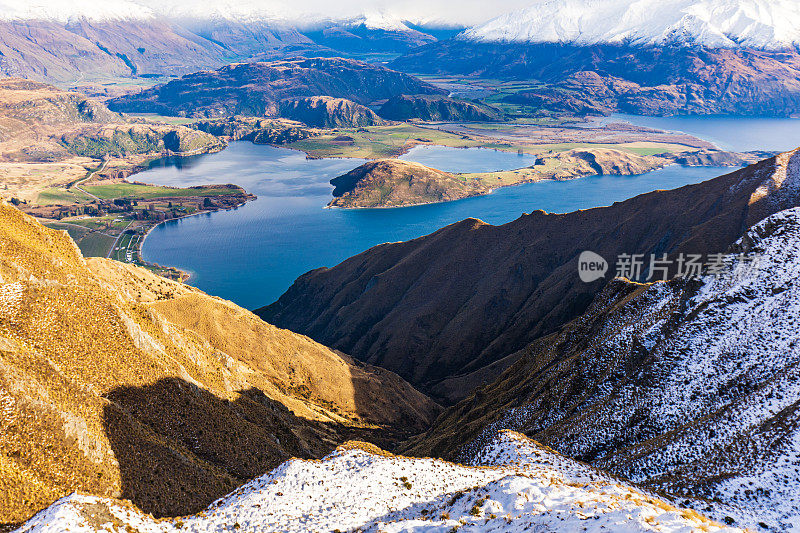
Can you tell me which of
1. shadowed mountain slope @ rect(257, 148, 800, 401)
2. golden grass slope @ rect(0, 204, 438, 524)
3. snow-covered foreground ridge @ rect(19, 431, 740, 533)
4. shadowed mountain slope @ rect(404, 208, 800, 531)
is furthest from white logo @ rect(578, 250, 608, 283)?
snow-covered foreground ridge @ rect(19, 431, 740, 533)

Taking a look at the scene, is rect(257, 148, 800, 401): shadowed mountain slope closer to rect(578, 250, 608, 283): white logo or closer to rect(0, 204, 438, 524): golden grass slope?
rect(578, 250, 608, 283): white logo

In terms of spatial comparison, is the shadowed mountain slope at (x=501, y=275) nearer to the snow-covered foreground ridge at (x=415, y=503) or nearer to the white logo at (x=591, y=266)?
the white logo at (x=591, y=266)

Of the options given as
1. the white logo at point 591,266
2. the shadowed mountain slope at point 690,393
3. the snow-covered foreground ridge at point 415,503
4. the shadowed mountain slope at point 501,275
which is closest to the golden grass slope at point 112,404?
the snow-covered foreground ridge at point 415,503

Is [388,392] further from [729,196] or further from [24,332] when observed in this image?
[729,196]

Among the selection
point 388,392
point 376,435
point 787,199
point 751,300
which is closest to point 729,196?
point 787,199

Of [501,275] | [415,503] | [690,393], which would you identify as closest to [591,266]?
[501,275]
